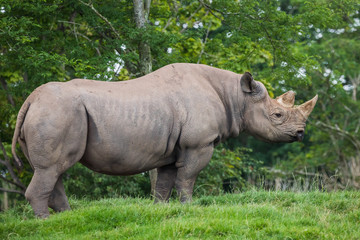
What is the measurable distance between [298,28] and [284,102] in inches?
183

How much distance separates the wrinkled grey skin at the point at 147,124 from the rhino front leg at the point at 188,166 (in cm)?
2

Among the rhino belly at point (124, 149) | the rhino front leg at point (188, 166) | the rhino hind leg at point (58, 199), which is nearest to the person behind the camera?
the rhino belly at point (124, 149)

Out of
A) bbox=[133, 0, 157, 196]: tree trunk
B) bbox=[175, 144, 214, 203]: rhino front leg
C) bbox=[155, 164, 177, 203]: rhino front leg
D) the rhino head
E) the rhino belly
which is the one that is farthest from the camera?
bbox=[133, 0, 157, 196]: tree trunk

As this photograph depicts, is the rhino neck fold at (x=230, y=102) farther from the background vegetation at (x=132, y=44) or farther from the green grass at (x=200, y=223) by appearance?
the background vegetation at (x=132, y=44)

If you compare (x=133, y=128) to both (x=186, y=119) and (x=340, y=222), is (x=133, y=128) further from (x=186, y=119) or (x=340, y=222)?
(x=340, y=222)

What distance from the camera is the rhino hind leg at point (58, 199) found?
8922 millimetres

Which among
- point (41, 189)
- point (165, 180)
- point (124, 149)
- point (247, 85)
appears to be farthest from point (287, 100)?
point (41, 189)

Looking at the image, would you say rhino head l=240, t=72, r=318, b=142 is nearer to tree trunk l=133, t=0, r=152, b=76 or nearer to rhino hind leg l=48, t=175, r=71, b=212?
rhino hind leg l=48, t=175, r=71, b=212

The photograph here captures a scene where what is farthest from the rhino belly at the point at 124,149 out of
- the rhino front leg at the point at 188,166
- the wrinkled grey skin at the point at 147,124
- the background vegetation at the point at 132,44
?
the background vegetation at the point at 132,44

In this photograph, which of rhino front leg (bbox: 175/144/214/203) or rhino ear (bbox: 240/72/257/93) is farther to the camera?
rhino ear (bbox: 240/72/257/93)

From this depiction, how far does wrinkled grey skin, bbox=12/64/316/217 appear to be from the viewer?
326 inches

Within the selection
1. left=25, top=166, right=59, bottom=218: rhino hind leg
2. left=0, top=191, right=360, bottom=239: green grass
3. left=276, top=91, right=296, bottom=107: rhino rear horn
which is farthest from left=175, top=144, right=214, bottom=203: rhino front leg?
left=25, top=166, right=59, bottom=218: rhino hind leg

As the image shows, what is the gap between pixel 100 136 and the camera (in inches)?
Result: 336

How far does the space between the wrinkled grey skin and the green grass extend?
80 cm
